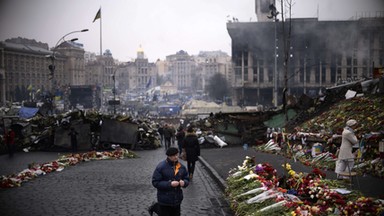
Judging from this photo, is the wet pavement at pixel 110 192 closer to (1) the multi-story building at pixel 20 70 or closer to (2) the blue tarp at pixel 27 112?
(2) the blue tarp at pixel 27 112

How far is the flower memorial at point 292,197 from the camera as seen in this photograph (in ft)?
23.4

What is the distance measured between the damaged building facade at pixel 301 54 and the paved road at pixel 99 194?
5415 centimetres

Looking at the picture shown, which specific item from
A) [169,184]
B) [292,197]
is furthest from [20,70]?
[169,184]

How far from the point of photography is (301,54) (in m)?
85.4

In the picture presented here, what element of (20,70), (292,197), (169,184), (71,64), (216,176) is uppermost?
(71,64)

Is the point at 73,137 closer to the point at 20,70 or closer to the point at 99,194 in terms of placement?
the point at 99,194

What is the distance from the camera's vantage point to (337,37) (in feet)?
241

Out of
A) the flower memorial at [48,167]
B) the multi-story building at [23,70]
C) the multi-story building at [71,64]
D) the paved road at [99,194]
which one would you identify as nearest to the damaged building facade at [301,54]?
the multi-story building at [23,70]

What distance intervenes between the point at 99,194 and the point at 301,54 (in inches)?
3089

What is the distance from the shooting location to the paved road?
9.83 meters

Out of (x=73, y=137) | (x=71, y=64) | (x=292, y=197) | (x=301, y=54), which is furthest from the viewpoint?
(x=71, y=64)

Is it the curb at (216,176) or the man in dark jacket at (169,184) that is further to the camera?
the curb at (216,176)

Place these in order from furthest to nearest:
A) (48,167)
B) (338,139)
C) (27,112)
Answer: (27,112) < (48,167) < (338,139)

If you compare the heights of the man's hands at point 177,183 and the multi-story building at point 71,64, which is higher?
the multi-story building at point 71,64
